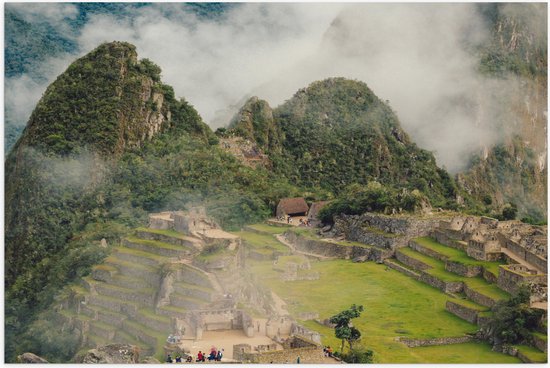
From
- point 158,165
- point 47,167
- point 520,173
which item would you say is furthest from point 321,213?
point 520,173

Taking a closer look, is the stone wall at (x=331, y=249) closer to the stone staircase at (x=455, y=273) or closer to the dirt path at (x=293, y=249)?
the dirt path at (x=293, y=249)

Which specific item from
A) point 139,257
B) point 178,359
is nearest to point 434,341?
point 178,359

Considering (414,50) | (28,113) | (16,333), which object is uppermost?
(414,50)

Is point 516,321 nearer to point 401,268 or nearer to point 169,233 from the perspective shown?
point 401,268

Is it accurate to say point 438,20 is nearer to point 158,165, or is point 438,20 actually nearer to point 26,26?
point 158,165

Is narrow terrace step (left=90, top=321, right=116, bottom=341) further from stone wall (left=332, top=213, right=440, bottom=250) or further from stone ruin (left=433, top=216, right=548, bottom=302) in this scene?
stone wall (left=332, top=213, right=440, bottom=250)

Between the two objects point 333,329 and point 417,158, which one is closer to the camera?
point 333,329
